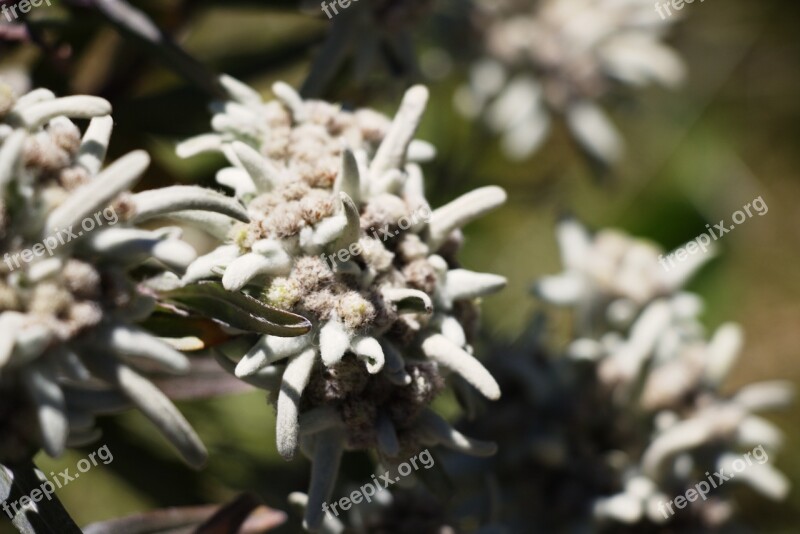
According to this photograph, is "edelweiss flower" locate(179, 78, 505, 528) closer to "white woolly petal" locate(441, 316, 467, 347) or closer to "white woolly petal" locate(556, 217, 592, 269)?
"white woolly petal" locate(441, 316, 467, 347)

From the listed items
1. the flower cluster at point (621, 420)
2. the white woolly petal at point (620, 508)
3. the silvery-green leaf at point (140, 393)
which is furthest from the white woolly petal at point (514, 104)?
the silvery-green leaf at point (140, 393)

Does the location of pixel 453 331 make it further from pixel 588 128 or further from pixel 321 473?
pixel 588 128

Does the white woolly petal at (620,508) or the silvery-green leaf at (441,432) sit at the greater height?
the silvery-green leaf at (441,432)

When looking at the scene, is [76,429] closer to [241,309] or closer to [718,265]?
[241,309]

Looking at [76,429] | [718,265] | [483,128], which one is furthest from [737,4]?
[76,429]

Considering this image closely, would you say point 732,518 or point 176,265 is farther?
point 732,518

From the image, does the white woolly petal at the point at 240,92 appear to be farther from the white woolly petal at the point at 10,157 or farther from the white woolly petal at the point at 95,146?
the white woolly petal at the point at 10,157
